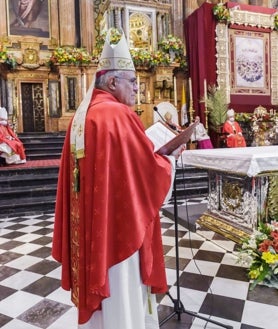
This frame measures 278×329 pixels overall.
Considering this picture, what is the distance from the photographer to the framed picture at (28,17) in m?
11.6

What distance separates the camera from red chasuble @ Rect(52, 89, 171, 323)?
1.67 m

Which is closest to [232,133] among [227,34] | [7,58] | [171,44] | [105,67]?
[227,34]

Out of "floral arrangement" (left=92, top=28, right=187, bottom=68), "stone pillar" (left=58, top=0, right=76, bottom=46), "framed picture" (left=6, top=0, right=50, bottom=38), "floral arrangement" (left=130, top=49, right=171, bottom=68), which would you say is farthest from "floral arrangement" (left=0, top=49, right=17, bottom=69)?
"floral arrangement" (left=130, top=49, right=171, bottom=68)

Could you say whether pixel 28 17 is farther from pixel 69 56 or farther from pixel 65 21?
pixel 69 56

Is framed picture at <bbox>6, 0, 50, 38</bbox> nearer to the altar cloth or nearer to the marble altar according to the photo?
the marble altar

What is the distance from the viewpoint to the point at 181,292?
2.86 metres

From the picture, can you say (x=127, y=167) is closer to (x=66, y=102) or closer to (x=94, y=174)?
(x=94, y=174)

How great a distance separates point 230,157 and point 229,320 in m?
1.79

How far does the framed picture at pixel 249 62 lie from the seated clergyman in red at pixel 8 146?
7.23 meters

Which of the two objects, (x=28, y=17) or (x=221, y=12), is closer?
(x=221, y=12)

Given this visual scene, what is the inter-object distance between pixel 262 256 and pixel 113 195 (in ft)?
6.44

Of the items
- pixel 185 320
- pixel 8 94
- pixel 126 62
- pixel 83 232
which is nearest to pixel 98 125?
pixel 126 62

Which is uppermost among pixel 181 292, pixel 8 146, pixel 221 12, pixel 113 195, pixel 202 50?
pixel 221 12

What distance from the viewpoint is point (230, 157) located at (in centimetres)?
362
